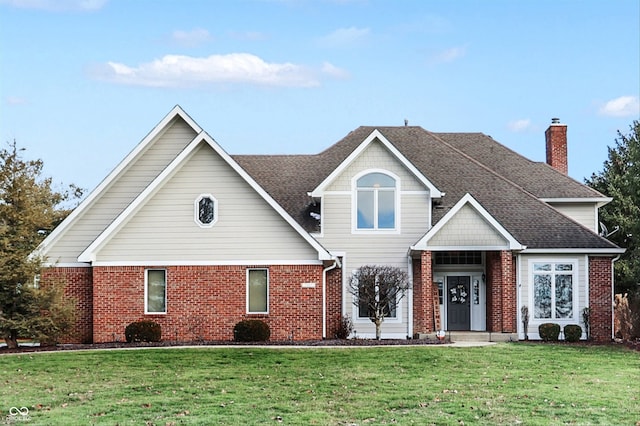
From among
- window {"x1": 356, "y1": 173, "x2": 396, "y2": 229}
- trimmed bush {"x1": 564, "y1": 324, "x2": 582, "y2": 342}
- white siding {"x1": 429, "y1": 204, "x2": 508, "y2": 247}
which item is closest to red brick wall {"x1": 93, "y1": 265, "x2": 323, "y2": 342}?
window {"x1": 356, "y1": 173, "x2": 396, "y2": 229}

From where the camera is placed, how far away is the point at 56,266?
91.5 ft

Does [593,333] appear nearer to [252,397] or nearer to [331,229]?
[331,229]

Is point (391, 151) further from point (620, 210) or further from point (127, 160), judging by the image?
point (620, 210)

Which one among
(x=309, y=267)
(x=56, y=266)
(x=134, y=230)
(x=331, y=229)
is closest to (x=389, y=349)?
(x=309, y=267)

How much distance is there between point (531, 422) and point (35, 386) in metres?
9.65

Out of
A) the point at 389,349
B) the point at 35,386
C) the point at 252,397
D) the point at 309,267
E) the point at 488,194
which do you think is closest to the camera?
the point at 252,397

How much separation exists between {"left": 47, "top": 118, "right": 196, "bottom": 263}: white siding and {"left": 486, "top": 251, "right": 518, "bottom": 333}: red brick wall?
10316 millimetres

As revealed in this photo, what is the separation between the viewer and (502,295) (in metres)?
28.5

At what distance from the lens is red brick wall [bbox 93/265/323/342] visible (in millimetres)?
27016

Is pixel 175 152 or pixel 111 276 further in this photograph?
pixel 175 152

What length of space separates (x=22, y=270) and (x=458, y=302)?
13973 millimetres

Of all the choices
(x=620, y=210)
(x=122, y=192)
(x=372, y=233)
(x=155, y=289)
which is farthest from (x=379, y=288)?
(x=620, y=210)

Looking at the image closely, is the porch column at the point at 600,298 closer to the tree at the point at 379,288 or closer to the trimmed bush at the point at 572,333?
the trimmed bush at the point at 572,333

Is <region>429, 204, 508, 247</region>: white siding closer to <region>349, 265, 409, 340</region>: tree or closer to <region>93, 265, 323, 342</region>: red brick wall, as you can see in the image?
<region>349, 265, 409, 340</region>: tree
